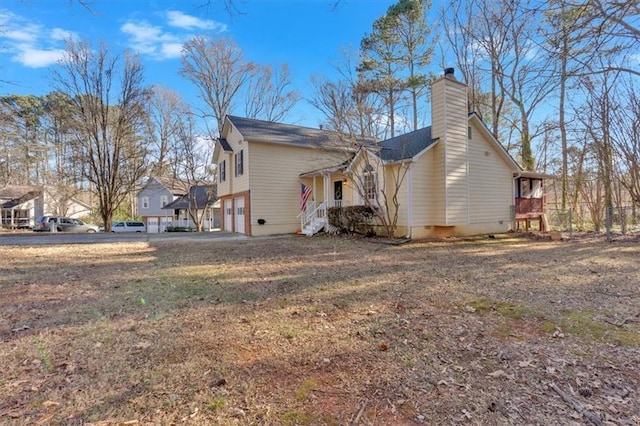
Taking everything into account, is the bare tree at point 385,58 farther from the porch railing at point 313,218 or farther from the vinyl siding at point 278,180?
the porch railing at point 313,218

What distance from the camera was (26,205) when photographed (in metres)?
36.9

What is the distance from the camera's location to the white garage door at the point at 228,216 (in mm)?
19453

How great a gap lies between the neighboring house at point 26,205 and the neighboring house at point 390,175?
28.0 metres

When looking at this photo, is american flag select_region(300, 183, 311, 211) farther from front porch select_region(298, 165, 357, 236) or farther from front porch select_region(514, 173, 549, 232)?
front porch select_region(514, 173, 549, 232)

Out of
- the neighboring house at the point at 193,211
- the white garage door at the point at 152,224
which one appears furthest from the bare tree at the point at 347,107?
the white garage door at the point at 152,224

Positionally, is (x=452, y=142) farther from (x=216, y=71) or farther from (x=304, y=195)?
(x=216, y=71)

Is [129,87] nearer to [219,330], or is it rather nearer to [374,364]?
[219,330]

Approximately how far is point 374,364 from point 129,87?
25193mm

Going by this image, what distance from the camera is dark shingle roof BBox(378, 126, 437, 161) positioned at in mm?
12945

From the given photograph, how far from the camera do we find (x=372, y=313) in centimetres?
438

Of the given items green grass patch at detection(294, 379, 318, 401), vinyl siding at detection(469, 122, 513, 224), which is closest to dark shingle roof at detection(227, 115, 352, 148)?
vinyl siding at detection(469, 122, 513, 224)

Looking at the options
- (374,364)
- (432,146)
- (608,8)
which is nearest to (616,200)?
(432,146)

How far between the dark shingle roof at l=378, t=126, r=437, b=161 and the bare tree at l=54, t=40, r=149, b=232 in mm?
17692

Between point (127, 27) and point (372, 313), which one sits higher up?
point (127, 27)
